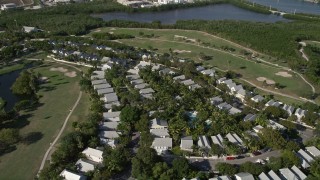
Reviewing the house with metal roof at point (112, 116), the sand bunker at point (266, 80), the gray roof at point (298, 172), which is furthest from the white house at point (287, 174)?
the sand bunker at point (266, 80)

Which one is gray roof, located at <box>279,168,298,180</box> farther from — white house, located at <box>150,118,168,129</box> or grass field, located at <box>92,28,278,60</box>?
grass field, located at <box>92,28,278,60</box>

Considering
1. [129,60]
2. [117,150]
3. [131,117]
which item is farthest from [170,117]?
[129,60]

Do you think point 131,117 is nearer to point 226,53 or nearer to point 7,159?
point 7,159

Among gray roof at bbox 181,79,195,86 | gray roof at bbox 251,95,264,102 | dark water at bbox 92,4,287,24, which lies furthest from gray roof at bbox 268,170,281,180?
dark water at bbox 92,4,287,24

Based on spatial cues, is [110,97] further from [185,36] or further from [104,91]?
[185,36]

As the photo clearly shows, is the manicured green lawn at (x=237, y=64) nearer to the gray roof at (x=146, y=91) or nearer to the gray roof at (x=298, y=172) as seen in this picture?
the gray roof at (x=146, y=91)

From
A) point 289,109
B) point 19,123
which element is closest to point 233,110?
point 289,109
